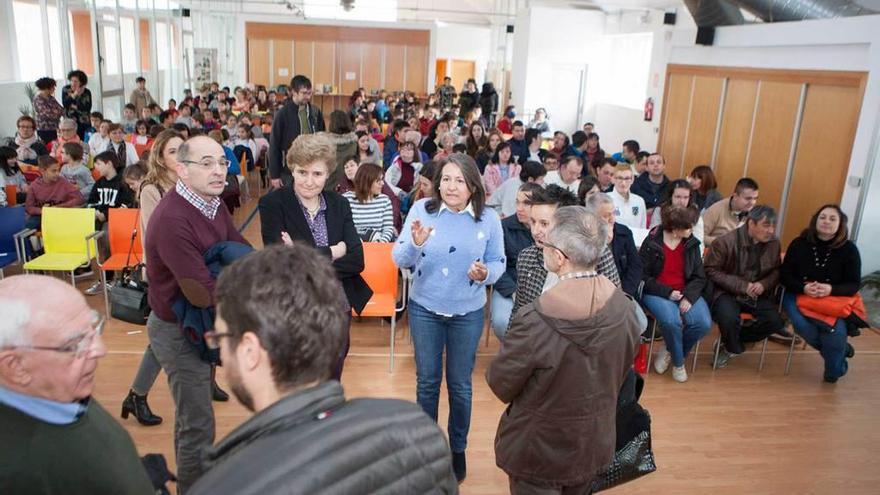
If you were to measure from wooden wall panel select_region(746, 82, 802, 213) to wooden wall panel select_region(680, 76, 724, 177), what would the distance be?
0.99 meters

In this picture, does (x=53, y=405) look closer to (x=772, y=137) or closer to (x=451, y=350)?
(x=451, y=350)

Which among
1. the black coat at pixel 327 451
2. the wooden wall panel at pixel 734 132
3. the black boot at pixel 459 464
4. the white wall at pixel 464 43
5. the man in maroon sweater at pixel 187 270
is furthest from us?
the white wall at pixel 464 43

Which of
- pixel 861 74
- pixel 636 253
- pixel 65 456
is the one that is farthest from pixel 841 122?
pixel 65 456

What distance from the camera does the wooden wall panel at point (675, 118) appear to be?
34.5 ft

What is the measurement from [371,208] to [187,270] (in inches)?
119

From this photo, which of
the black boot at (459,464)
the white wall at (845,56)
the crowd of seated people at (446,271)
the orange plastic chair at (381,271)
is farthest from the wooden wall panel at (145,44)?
the black boot at (459,464)

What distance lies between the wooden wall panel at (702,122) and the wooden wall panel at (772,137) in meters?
0.99

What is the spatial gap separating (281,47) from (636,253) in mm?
18921

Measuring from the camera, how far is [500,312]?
14.5ft

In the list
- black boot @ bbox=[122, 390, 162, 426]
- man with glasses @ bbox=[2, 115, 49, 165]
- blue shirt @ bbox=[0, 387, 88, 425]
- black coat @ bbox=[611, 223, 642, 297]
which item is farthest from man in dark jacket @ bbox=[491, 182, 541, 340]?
man with glasses @ bbox=[2, 115, 49, 165]

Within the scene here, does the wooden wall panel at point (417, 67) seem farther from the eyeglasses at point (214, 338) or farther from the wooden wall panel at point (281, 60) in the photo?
the eyeglasses at point (214, 338)

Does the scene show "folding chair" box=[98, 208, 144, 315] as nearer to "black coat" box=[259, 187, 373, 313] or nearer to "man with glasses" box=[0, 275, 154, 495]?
"black coat" box=[259, 187, 373, 313]

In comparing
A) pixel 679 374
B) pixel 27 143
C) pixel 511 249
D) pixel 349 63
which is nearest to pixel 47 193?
pixel 27 143

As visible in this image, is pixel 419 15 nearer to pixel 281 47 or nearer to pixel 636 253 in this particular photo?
pixel 281 47
